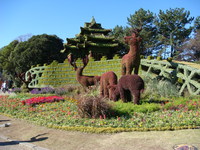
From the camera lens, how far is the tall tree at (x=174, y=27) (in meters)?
31.6

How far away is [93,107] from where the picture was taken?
659 cm

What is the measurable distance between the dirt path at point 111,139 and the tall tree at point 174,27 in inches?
1132

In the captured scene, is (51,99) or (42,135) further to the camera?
(51,99)

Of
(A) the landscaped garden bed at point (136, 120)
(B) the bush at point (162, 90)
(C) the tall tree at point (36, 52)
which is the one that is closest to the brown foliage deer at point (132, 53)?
(B) the bush at point (162, 90)

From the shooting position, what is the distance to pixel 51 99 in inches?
448

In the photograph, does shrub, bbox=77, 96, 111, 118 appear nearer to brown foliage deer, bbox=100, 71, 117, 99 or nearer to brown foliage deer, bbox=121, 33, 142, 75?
brown foliage deer, bbox=100, 71, 117, 99

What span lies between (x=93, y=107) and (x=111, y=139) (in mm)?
1865

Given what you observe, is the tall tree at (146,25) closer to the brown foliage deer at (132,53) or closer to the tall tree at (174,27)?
the tall tree at (174,27)

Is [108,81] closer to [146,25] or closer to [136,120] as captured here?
[136,120]

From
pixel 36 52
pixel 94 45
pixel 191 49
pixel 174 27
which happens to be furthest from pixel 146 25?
pixel 36 52

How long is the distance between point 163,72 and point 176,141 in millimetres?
7602

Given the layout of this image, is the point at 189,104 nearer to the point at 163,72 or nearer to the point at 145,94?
the point at 145,94

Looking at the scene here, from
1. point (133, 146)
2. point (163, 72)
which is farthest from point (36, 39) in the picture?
point (133, 146)

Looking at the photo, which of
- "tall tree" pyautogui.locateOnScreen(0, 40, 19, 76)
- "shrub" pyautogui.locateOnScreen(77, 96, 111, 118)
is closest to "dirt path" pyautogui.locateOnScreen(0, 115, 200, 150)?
"shrub" pyautogui.locateOnScreen(77, 96, 111, 118)
